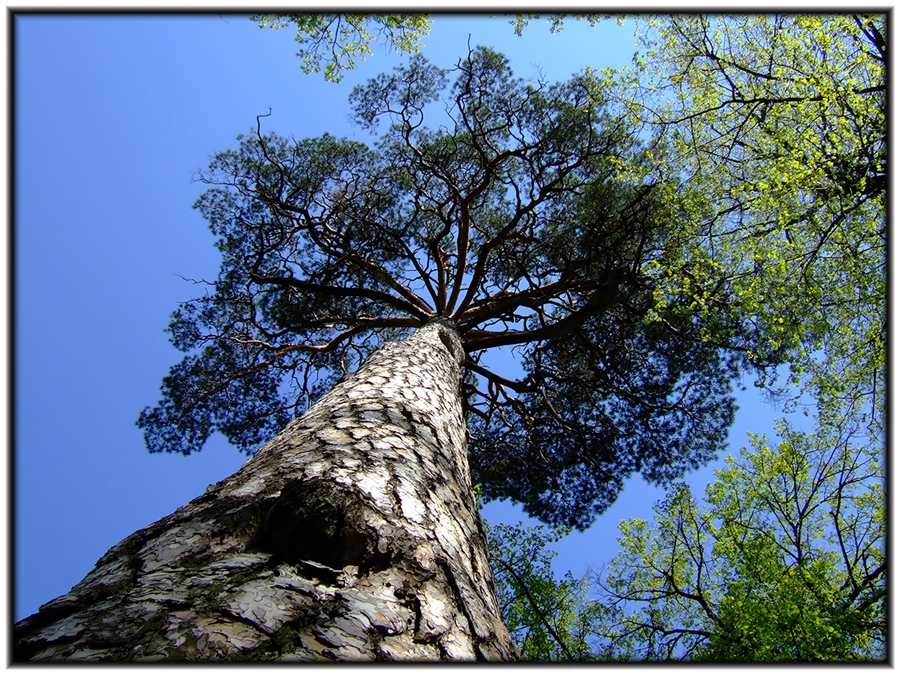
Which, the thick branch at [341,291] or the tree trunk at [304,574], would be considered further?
the thick branch at [341,291]

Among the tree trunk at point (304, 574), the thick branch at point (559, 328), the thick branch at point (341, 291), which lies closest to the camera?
the tree trunk at point (304, 574)

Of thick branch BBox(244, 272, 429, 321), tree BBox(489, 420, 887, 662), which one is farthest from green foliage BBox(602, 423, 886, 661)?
thick branch BBox(244, 272, 429, 321)

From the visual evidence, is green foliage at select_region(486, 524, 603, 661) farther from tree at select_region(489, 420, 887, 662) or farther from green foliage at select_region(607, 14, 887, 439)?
green foliage at select_region(607, 14, 887, 439)

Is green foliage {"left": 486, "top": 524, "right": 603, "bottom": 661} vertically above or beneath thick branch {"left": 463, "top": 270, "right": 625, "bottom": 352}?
beneath

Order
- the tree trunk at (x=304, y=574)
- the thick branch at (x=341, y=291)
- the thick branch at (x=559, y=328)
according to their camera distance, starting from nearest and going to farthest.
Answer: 1. the tree trunk at (x=304, y=574)
2. the thick branch at (x=559, y=328)
3. the thick branch at (x=341, y=291)

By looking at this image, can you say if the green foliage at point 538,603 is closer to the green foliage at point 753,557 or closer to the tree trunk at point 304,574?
the green foliage at point 753,557

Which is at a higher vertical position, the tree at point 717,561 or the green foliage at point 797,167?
the green foliage at point 797,167

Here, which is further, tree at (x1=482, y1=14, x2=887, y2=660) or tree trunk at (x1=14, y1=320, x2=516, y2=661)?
tree at (x1=482, y1=14, x2=887, y2=660)

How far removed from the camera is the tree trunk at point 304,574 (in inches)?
45.5

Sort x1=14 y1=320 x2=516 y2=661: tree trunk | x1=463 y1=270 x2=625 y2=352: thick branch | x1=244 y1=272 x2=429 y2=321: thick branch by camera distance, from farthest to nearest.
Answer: x1=244 y1=272 x2=429 y2=321: thick branch
x1=463 y1=270 x2=625 y2=352: thick branch
x1=14 y1=320 x2=516 y2=661: tree trunk

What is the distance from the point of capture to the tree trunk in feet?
3.79

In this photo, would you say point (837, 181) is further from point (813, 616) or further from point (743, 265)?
point (813, 616)

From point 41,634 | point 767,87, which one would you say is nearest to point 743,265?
point 767,87

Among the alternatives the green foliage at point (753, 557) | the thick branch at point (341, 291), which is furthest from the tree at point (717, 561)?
the thick branch at point (341, 291)
